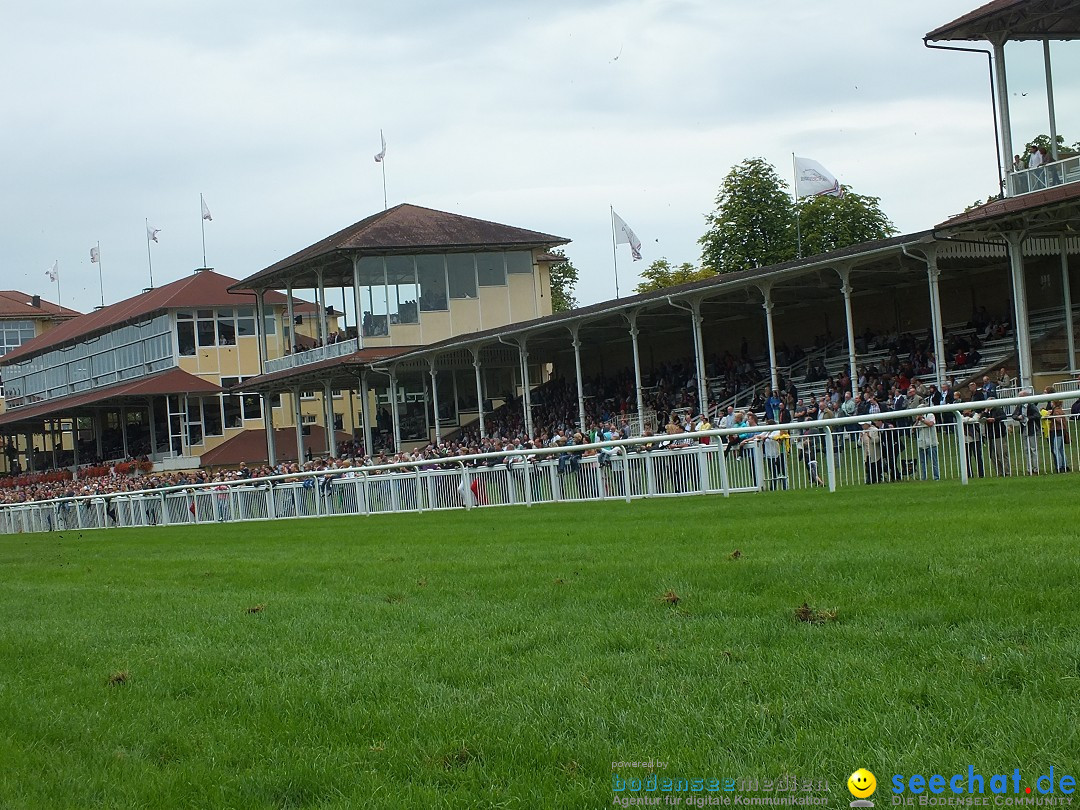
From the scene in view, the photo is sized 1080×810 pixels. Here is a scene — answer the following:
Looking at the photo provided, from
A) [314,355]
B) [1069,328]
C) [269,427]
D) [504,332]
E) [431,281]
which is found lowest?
[269,427]

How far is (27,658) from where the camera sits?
28.0 feet

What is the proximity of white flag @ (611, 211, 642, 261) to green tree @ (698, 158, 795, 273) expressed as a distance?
17.8 m

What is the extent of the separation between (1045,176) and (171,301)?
46426mm

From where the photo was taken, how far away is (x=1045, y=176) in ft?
101

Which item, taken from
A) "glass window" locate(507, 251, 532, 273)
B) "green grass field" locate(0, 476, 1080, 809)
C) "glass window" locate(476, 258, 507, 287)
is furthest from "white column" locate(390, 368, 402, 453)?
"green grass field" locate(0, 476, 1080, 809)

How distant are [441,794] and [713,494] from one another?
15640 mm

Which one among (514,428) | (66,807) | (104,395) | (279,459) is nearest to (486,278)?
(514,428)

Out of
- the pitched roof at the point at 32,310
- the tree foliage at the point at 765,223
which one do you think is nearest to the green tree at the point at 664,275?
the tree foliage at the point at 765,223

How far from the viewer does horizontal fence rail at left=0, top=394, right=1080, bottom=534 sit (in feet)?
55.6

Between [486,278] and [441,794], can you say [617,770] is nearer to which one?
[441,794]

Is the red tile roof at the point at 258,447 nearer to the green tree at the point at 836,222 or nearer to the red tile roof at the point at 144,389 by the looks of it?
the red tile roof at the point at 144,389

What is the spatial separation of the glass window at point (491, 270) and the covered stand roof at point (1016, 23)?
25526 millimetres

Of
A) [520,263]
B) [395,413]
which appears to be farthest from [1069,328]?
[520,263]

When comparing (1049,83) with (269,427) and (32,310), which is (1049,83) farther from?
(32,310)
